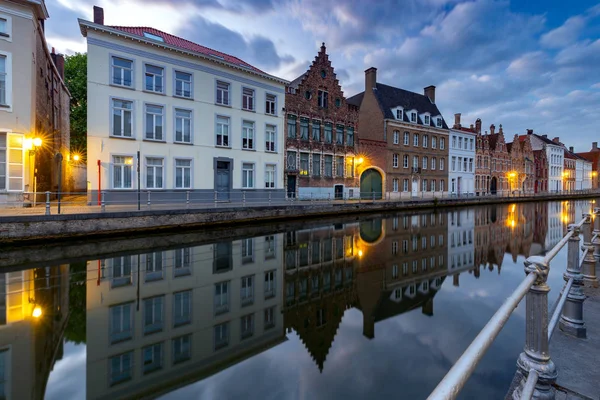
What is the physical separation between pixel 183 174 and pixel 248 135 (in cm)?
627

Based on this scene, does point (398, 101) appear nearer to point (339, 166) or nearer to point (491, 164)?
point (339, 166)

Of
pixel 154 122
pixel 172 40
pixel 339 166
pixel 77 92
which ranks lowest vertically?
pixel 339 166

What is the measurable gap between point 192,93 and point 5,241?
1463 cm

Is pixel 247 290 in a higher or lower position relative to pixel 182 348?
higher

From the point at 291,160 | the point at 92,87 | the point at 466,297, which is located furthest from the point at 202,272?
the point at 291,160

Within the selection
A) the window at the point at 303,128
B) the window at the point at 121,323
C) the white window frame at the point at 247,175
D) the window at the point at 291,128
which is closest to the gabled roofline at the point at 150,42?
the window at the point at 291,128

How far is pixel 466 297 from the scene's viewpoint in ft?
23.5

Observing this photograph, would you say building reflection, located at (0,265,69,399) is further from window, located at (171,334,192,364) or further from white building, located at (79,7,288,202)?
white building, located at (79,7,288,202)

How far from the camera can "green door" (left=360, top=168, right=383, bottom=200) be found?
33594 mm

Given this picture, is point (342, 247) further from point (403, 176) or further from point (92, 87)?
point (403, 176)

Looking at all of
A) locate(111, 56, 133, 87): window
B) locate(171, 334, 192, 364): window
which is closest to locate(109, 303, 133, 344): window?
locate(171, 334, 192, 364): window

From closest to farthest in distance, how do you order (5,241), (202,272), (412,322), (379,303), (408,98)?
(412,322), (379,303), (202,272), (5,241), (408,98)

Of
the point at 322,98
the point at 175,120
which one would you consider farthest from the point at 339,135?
the point at 175,120

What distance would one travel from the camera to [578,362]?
2.84 meters
